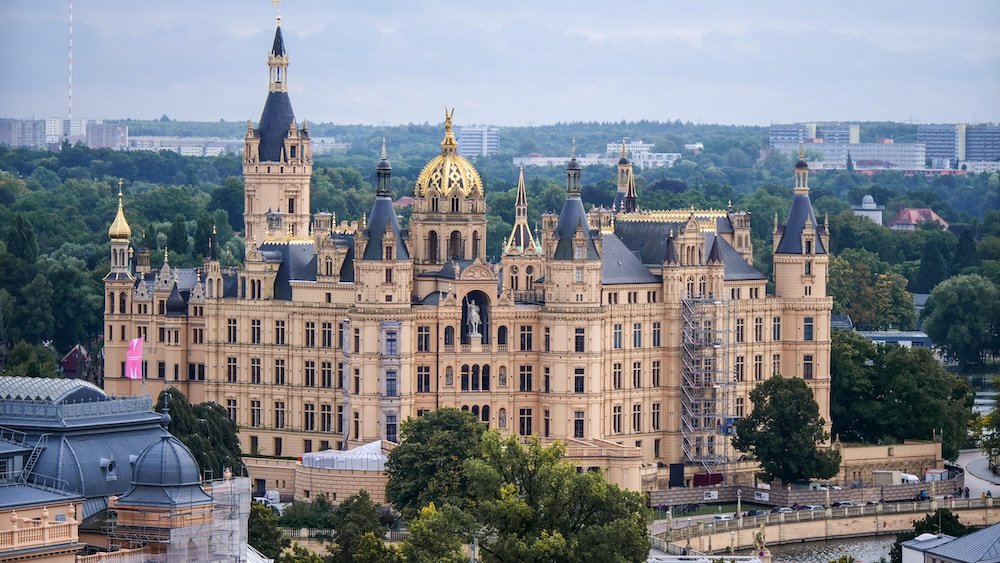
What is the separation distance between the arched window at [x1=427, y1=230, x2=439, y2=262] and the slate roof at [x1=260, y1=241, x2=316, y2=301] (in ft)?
18.5

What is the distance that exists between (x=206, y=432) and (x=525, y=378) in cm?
1644

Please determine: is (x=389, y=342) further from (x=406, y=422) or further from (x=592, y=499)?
(x=592, y=499)

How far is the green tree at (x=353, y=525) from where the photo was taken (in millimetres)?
103250

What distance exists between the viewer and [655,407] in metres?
137

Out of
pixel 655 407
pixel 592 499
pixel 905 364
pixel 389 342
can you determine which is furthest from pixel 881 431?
pixel 592 499

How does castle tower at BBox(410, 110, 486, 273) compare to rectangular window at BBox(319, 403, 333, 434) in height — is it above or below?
above

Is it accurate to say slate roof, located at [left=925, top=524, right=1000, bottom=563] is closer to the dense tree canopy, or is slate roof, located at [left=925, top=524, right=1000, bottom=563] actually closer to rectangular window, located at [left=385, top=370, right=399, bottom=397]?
rectangular window, located at [left=385, top=370, right=399, bottom=397]

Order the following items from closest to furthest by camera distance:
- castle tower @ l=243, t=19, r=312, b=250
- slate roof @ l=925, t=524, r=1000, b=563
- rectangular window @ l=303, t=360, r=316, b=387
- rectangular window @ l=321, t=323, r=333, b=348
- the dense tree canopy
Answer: slate roof @ l=925, t=524, r=1000, b=563 < rectangular window @ l=321, t=323, r=333, b=348 < rectangular window @ l=303, t=360, r=316, b=387 < the dense tree canopy < castle tower @ l=243, t=19, r=312, b=250

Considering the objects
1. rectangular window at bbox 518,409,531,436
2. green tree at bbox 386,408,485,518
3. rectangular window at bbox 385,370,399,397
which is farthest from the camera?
rectangular window at bbox 518,409,531,436

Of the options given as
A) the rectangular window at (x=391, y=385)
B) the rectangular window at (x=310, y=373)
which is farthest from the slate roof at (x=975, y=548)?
the rectangular window at (x=310, y=373)

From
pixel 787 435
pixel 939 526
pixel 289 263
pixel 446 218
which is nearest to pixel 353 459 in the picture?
pixel 446 218

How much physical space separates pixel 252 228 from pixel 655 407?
2393 centimetres

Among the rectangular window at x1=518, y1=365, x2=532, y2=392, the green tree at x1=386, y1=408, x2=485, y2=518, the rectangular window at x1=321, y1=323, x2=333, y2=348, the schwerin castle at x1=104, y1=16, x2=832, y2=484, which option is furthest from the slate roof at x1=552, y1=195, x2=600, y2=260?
the green tree at x1=386, y1=408, x2=485, y2=518

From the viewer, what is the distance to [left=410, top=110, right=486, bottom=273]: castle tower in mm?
133500
